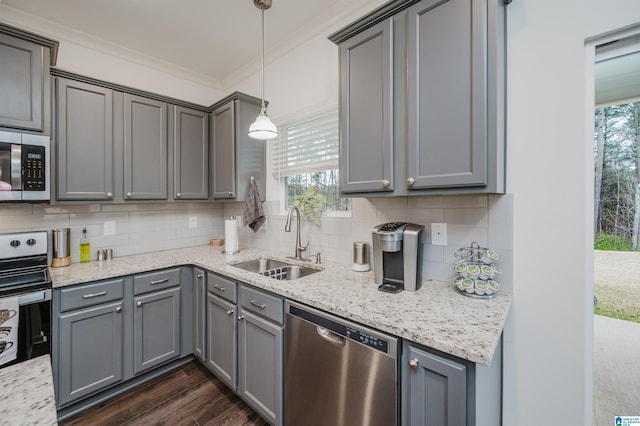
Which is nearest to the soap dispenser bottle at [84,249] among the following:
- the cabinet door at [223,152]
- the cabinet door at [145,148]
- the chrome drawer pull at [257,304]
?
the cabinet door at [145,148]

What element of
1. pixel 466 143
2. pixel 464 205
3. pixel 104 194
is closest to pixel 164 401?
pixel 104 194

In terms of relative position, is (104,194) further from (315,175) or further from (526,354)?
(526,354)

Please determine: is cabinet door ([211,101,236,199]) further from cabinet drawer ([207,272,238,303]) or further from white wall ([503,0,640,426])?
white wall ([503,0,640,426])

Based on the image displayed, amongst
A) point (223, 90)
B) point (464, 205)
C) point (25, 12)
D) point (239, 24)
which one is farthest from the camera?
point (223, 90)

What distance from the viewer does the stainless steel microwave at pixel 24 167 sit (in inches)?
65.8

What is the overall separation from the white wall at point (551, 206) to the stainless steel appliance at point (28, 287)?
2.60 meters

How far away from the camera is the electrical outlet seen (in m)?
2.47

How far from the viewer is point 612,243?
1.18 meters

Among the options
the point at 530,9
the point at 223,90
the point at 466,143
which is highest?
the point at 223,90

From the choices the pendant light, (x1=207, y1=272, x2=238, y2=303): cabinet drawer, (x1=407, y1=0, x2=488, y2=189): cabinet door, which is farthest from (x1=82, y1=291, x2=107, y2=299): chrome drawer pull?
(x1=407, y1=0, x2=488, y2=189): cabinet door

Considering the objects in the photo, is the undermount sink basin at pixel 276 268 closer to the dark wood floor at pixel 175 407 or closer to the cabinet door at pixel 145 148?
the dark wood floor at pixel 175 407

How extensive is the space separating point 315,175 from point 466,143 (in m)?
1.34

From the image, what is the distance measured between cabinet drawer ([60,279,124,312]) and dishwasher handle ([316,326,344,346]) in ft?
5.26

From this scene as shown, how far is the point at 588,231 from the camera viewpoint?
1.18 meters
